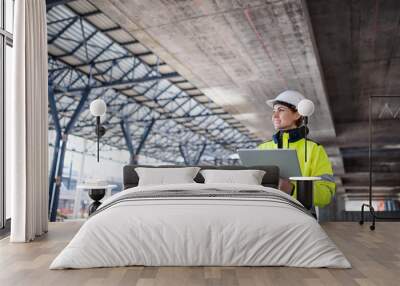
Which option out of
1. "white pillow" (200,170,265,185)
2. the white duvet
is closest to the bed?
the white duvet

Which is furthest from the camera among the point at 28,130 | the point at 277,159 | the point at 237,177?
the point at 277,159

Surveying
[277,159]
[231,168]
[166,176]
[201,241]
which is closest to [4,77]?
[166,176]

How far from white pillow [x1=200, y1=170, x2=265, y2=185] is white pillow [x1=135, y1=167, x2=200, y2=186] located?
22cm

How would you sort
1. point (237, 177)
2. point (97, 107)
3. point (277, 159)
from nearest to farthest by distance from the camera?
point (237, 177) < point (277, 159) < point (97, 107)

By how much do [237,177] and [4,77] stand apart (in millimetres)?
3124

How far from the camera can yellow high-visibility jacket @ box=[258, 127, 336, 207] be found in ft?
15.4

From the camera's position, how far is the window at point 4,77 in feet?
16.5

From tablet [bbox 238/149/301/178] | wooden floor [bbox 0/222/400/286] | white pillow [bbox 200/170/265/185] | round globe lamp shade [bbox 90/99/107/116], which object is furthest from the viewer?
round globe lamp shade [bbox 90/99/107/116]

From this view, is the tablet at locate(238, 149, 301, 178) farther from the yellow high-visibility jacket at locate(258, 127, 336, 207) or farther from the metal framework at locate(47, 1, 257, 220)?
the metal framework at locate(47, 1, 257, 220)

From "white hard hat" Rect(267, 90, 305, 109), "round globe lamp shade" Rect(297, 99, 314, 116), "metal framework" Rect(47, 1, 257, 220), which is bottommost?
"round globe lamp shade" Rect(297, 99, 314, 116)

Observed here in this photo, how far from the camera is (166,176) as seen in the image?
4.62 m

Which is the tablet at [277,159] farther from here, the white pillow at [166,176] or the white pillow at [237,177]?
the white pillow at [166,176]

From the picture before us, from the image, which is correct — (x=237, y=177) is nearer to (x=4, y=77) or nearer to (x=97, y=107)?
(x=97, y=107)

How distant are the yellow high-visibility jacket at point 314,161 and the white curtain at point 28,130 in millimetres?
2646
